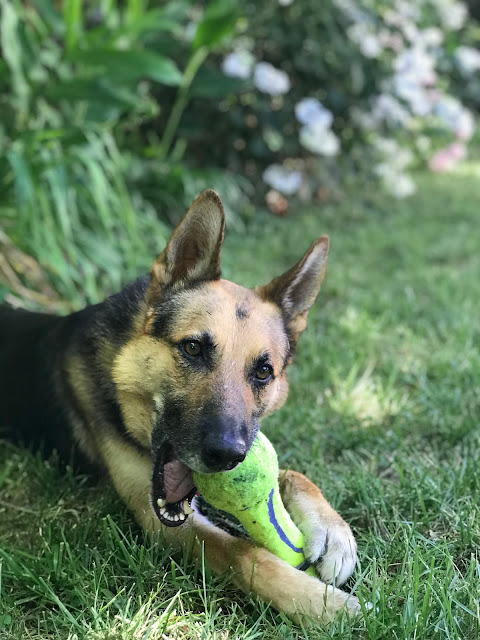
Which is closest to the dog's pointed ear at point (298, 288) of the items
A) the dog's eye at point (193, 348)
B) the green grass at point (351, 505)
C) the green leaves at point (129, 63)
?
the dog's eye at point (193, 348)

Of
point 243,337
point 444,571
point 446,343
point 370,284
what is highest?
point 243,337

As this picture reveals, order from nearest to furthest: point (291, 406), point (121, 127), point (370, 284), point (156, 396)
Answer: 1. point (156, 396)
2. point (291, 406)
3. point (370, 284)
4. point (121, 127)

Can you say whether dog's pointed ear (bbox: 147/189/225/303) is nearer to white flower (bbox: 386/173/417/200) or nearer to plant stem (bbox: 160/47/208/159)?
plant stem (bbox: 160/47/208/159)

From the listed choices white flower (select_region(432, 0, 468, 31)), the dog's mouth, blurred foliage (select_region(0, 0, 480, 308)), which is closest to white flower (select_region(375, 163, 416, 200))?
blurred foliage (select_region(0, 0, 480, 308))

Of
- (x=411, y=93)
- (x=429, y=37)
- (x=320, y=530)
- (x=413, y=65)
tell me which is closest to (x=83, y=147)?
(x=320, y=530)

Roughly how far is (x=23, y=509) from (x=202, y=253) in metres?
1.33

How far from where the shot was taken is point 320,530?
2.36m

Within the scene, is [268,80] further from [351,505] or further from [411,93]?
[351,505]

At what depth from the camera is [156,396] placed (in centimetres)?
244

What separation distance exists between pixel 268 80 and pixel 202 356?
15.5ft

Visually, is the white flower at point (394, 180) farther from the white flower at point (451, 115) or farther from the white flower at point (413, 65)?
the white flower at point (413, 65)

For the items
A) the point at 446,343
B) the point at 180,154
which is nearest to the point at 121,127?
the point at 180,154

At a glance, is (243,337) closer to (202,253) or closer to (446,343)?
(202,253)

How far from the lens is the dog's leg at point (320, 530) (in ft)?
7.43
